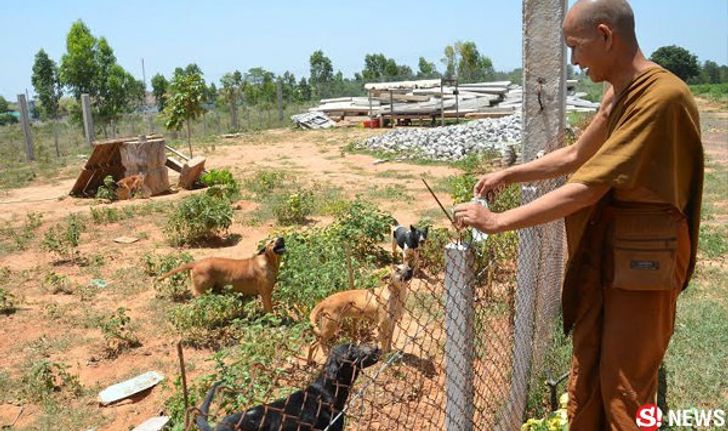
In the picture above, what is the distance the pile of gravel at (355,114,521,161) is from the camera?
18.3 meters

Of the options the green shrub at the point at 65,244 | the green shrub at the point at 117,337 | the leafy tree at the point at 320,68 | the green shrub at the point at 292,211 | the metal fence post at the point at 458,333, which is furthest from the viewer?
the leafy tree at the point at 320,68

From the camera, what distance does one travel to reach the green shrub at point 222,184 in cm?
1279

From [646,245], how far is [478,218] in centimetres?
60

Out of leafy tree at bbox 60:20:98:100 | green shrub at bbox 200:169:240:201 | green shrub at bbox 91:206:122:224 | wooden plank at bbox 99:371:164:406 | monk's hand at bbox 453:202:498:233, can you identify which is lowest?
wooden plank at bbox 99:371:164:406

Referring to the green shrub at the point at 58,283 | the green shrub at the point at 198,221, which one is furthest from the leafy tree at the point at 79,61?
the green shrub at the point at 58,283

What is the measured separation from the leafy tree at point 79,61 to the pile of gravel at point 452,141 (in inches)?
484

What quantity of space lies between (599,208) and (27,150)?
75.7 feet

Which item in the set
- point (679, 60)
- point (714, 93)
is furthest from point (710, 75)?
point (714, 93)

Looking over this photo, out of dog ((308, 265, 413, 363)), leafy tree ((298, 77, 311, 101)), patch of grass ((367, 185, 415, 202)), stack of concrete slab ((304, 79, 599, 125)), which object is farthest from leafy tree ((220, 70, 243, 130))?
dog ((308, 265, 413, 363))

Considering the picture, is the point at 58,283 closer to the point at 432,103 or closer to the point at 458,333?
the point at 458,333

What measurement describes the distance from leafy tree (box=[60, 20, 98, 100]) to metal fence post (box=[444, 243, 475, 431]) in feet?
88.3

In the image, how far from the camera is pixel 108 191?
44.9 feet

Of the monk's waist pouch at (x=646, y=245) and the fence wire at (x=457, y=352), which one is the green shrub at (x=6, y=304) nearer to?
the fence wire at (x=457, y=352)

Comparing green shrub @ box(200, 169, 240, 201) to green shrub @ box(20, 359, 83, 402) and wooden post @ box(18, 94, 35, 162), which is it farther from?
wooden post @ box(18, 94, 35, 162)
